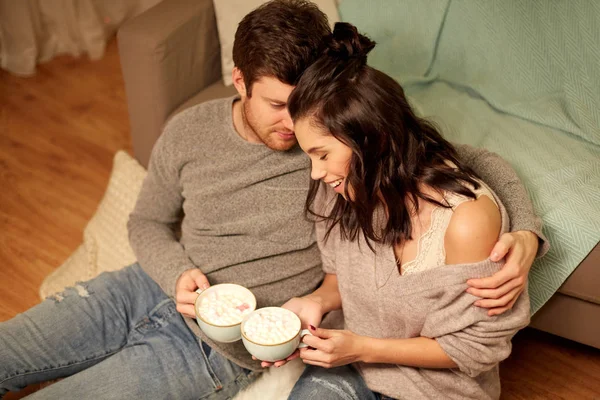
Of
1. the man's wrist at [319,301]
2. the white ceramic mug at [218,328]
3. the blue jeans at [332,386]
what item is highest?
the white ceramic mug at [218,328]

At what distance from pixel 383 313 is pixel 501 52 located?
104cm

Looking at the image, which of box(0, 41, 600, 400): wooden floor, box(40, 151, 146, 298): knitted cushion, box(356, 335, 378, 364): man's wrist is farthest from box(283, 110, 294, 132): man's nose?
box(0, 41, 600, 400): wooden floor

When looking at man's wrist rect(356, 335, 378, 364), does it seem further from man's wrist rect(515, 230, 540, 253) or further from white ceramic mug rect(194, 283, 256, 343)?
man's wrist rect(515, 230, 540, 253)

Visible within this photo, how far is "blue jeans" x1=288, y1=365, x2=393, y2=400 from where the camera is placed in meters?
1.51

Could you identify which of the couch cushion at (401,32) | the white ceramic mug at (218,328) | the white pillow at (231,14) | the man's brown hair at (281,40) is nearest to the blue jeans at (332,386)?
the white ceramic mug at (218,328)

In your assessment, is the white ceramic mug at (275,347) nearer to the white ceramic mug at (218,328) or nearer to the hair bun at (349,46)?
the white ceramic mug at (218,328)

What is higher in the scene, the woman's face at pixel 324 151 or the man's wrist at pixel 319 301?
the woman's face at pixel 324 151

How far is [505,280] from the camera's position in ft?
4.42

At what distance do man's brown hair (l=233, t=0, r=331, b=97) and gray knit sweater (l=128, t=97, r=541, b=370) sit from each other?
0.67ft

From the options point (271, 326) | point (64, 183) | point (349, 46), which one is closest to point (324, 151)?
point (349, 46)

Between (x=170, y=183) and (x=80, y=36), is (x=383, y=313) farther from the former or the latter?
(x=80, y=36)

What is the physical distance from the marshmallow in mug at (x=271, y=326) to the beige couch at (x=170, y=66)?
0.89 metres

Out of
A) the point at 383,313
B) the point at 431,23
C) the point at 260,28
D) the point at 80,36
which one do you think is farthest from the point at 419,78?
the point at 80,36

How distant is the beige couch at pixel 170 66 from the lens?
7.11 feet
